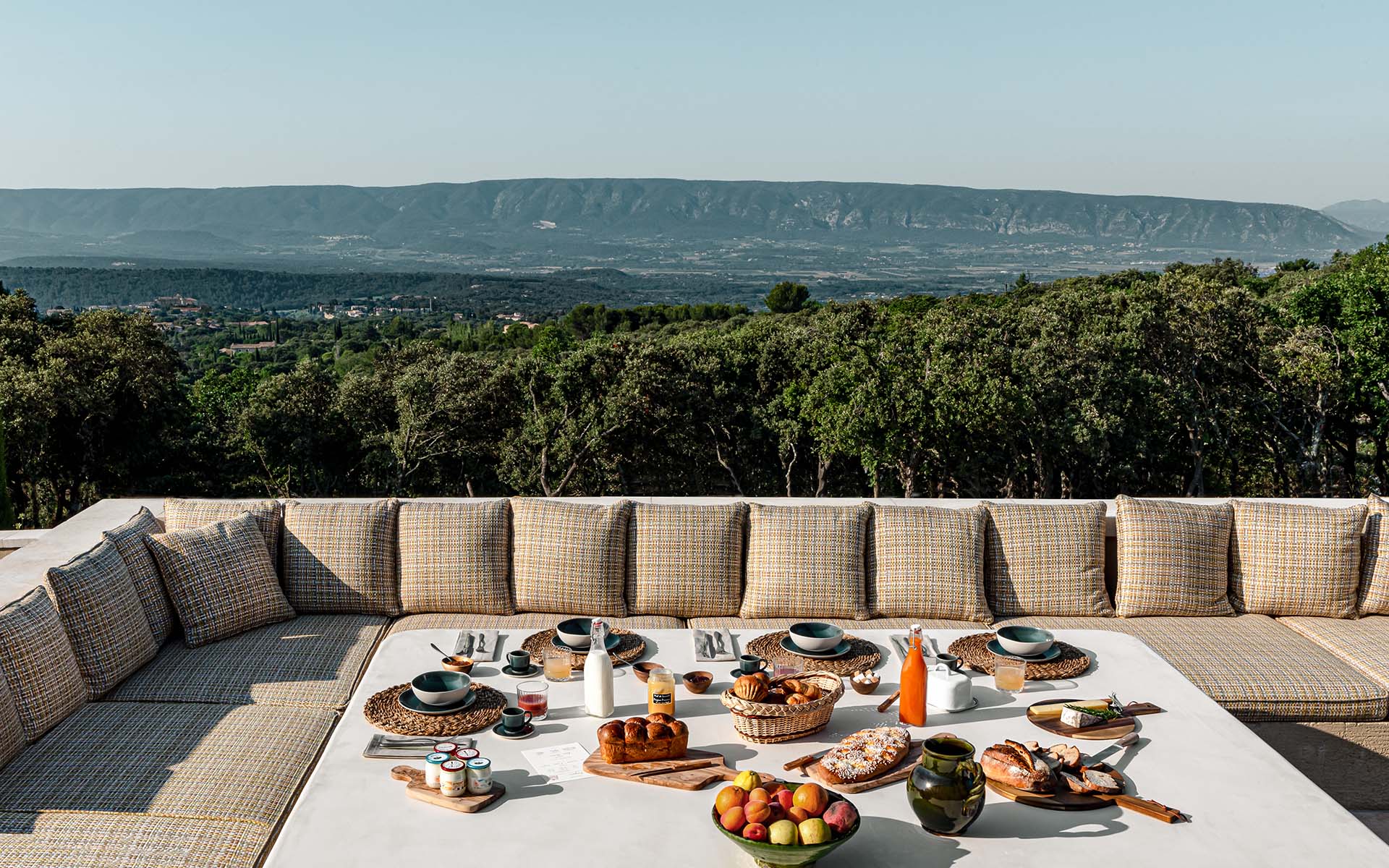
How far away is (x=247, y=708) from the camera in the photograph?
2.87m

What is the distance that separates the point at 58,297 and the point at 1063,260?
45.1 meters

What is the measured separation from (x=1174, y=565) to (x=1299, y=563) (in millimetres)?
490

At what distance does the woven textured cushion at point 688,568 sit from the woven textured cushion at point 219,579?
129 cm

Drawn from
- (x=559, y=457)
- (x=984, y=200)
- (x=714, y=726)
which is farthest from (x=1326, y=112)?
(x=984, y=200)

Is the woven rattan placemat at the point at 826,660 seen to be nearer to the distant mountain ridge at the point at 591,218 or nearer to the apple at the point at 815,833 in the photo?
the apple at the point at 815,833

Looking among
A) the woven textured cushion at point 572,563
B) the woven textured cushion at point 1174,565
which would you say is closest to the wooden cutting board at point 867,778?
the woven textured cushion at point 572,563

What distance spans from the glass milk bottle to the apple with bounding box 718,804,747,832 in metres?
0.68

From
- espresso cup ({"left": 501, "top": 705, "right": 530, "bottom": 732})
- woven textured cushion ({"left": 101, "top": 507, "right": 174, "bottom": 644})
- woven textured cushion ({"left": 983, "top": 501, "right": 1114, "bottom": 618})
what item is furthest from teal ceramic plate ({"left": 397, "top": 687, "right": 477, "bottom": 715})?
woven textured cushion ({"left": 983, "top": 501, "right": 1114, "bottom": 618})

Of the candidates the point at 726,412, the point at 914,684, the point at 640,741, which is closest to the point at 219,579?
the point at 640,741

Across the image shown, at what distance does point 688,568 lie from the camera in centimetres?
375

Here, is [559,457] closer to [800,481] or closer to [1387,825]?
[800,481]

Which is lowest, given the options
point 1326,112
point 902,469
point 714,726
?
point 902,469

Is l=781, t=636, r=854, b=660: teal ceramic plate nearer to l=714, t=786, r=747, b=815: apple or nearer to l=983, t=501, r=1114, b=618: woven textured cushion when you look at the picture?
l=714, t=786, r=747, b=815: apple

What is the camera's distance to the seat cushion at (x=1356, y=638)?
340cm
